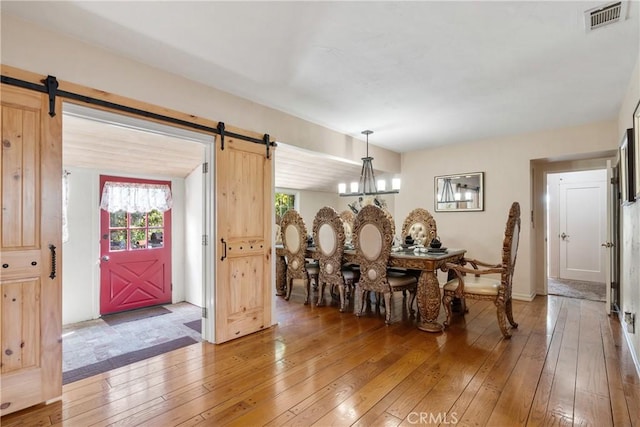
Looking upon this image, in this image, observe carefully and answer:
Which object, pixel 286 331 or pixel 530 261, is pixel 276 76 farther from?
pixel 530 261

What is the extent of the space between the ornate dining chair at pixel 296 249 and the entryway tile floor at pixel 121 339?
4.67 ft

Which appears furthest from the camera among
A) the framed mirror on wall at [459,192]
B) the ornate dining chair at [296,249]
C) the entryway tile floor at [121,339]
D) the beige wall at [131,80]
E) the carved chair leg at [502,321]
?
the framed mirror on wall at [459,192]

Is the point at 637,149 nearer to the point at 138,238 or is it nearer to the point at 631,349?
the point at 631,349

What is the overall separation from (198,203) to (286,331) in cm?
240

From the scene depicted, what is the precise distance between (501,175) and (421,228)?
1536 millimetres

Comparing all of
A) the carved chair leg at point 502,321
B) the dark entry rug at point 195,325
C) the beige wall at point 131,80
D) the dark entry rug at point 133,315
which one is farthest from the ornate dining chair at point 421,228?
the dark entry rug at point 133,315

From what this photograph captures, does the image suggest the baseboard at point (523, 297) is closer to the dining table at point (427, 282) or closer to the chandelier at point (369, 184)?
the dining table at point (427, 282)

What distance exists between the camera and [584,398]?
2.03 m

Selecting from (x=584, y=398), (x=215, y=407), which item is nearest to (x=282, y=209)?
(x=215, y=407)

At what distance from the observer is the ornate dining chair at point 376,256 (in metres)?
3.51

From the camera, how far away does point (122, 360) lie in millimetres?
2740


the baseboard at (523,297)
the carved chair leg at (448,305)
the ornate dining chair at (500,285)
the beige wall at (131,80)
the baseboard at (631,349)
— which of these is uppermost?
the beige wall at (131,80)

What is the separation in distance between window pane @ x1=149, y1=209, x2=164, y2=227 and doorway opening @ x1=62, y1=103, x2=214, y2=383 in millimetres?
14

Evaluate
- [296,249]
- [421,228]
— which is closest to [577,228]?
[421,228]
